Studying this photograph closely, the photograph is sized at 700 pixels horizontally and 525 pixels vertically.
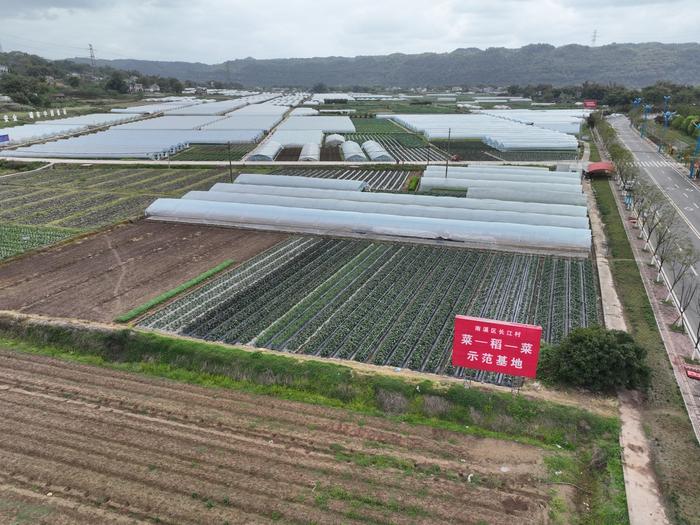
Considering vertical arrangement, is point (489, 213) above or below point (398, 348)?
above

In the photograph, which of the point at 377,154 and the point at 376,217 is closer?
the point at 376,217

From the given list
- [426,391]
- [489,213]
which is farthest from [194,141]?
[426,391]

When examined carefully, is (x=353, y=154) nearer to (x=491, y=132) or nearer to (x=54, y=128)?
(x=491, y=132)

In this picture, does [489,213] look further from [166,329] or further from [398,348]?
[166,329]

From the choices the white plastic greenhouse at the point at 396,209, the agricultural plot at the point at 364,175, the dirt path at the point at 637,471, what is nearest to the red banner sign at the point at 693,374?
the dirt path at the point at 637,471

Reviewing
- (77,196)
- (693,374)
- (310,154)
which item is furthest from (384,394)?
(310,154)

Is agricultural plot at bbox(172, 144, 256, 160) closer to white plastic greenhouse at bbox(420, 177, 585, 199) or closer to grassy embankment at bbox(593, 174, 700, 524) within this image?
white plastic greenhouse at bbox(420, 177, 585, 199)
